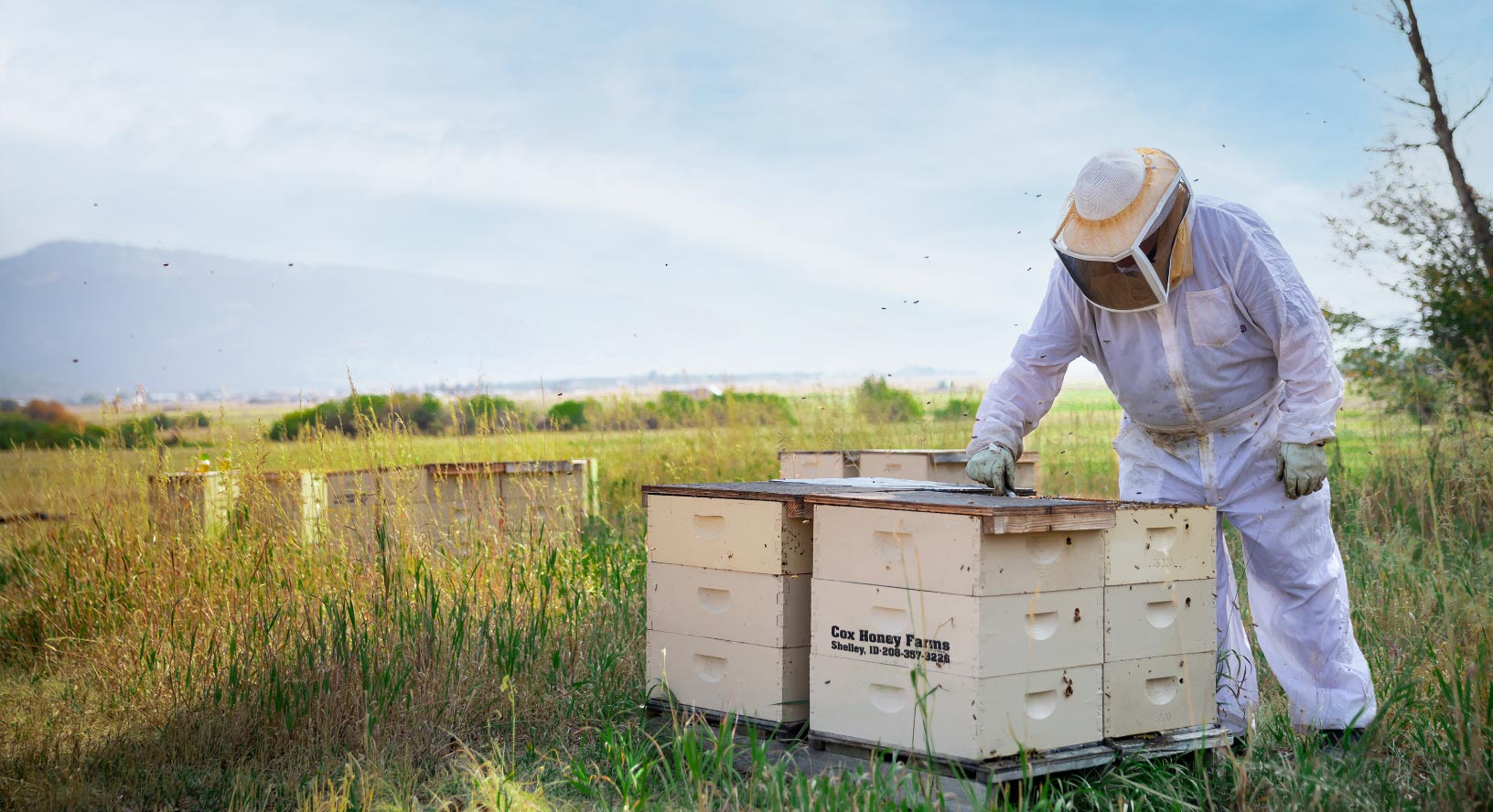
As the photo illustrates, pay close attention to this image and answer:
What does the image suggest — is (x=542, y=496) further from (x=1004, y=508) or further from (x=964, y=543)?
(x=1004, y=508)

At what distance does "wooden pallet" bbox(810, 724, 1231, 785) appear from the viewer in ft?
8.17

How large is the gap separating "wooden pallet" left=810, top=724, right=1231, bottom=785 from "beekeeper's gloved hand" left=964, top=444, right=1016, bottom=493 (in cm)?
86

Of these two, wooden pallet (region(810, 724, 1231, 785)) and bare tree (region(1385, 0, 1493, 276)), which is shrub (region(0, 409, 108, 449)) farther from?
bare tree (region(1385, 0, 1493, 276))

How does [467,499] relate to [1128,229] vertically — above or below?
below

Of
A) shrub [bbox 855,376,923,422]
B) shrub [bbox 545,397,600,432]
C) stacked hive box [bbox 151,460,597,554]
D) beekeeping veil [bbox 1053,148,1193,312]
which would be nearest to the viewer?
beekeeping veil [bbox 1053,148,1193,312]

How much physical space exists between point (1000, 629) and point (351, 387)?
3249 millimetres

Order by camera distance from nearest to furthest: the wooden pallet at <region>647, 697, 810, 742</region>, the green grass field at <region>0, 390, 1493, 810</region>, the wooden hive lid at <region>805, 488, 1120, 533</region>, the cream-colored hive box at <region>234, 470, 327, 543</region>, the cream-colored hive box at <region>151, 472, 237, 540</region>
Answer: the wooden hive lid at <region>805, 488, 1120, 533</region> < the green grass field at <region>0, 390, 1493, 810</region> < the wooden pallet at <region>647, 697, 810, 742</region> < the cream-colored hive box at <region>234, 470, 327, 543</region> < the cream-colored hive box at <region>151, 472, 237, 540</region>

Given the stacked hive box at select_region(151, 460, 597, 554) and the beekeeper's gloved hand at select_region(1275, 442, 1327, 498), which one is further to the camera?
the stacked hive box at select_region(151, 460, 597, 554)

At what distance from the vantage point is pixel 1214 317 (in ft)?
11.0

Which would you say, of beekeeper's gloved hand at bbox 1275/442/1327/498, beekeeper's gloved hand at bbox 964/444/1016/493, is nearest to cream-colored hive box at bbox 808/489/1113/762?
beekeeper's gloved hand at bbox 964/444/1016/493

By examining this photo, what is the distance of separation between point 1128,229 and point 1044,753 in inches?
58.2

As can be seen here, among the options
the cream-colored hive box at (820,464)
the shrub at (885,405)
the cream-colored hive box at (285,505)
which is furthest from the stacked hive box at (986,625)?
the shrub at (885,405)

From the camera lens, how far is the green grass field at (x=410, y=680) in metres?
2.69

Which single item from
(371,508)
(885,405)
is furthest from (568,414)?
(371,508)
